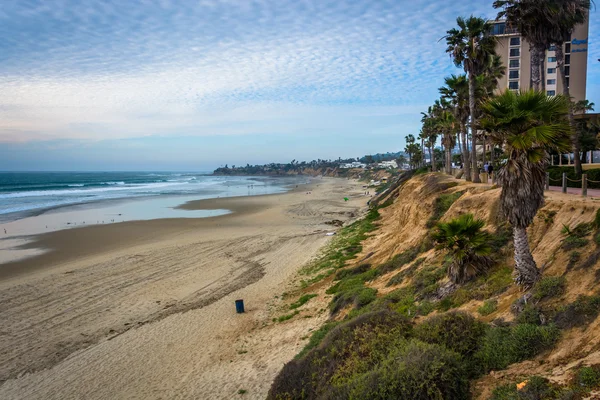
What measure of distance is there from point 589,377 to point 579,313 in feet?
6.84

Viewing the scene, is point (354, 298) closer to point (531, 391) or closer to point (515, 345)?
point (515, 345)

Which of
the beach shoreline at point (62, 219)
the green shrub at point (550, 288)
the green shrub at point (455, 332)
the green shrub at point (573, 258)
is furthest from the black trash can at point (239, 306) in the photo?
the beach shoreline at point (62, 219)

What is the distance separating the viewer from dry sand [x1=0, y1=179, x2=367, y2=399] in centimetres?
1106

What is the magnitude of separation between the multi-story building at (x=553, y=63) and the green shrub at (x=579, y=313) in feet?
198

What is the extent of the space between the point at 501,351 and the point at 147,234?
3208 centimetres

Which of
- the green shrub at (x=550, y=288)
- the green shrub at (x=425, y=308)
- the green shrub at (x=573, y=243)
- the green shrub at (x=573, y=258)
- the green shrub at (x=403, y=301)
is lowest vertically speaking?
the green shrub at (x=403, y=301)

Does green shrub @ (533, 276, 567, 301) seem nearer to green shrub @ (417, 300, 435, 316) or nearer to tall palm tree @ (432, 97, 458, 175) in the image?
green shrub @ (417, 300, 435, 316)

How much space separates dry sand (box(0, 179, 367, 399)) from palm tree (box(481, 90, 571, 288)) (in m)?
7.62

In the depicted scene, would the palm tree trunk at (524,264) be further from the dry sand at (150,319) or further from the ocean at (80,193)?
the ocean at (80,193)

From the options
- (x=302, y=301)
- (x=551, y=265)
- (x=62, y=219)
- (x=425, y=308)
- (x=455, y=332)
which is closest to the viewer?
(x=455, y=332)

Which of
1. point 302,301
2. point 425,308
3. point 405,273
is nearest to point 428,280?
point 425,308

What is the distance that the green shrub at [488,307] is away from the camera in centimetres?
837

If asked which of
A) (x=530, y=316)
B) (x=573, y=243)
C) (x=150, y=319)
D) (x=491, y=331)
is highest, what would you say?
(x=573, y=243)

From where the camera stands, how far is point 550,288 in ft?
24.8
